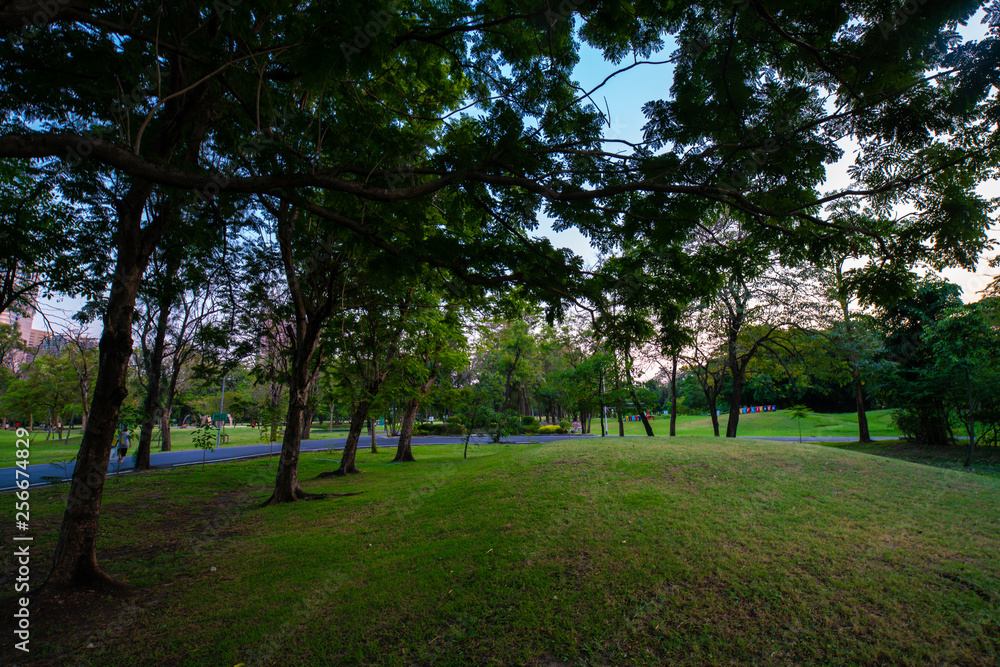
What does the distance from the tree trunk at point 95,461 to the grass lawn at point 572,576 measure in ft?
0.97

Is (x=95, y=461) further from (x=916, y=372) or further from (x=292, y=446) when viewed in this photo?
(x=916, y=372)

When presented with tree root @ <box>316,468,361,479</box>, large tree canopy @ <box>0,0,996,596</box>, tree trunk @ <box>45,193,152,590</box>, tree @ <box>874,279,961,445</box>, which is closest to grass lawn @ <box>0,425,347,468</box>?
tree root @ <box>316,468,361,479</box>

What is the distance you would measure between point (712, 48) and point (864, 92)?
1265 millimetres

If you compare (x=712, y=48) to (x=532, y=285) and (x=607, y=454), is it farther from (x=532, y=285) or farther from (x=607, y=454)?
(x=607, y=454)

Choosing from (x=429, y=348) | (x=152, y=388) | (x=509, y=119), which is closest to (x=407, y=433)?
(x=429, y=348)

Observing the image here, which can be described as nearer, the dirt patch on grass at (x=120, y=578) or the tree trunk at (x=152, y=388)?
the dirt patch on grass at (x=120, y=578)

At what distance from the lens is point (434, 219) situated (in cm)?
779

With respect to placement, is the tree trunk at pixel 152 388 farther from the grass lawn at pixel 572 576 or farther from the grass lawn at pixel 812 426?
the grass lawn at pixel 812 426

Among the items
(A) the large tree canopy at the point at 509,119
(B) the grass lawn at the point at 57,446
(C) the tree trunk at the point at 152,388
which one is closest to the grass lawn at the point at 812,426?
(A) the large tree canopy at the point at 509,119

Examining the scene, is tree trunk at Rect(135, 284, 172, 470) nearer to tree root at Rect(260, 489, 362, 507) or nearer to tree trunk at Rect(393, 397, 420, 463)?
tree root at Rect(260, 489, 362, 507)

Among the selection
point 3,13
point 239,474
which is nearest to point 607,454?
point 3,13

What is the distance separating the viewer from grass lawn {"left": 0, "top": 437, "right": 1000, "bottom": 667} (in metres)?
3.62

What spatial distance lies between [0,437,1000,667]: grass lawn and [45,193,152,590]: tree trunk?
11.6 inches

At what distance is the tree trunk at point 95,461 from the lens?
468 centimetres
